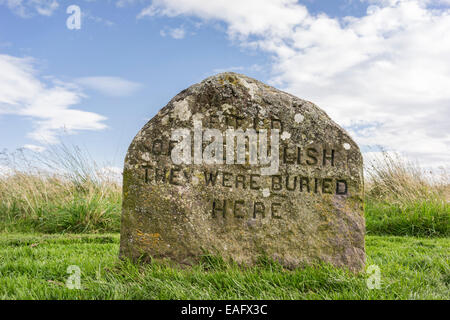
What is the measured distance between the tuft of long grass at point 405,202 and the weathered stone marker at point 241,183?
12.9 feet

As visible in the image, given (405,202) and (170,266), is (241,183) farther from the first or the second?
(405,202)

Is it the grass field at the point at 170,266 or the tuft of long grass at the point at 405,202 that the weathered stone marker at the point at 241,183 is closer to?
the grass field at the point at 170,266

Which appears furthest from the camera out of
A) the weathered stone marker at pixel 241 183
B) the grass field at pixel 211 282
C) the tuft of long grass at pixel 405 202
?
the tuft of long grass at pixel 405 202

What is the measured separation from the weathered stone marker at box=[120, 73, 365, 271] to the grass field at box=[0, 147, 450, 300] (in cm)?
21

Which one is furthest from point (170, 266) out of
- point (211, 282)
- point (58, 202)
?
point (58, 202)

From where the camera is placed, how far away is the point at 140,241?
341cm

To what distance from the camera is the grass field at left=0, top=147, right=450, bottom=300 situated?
2850 millimetres

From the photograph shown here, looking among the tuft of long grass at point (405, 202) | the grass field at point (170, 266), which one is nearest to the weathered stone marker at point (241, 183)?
the grass field at point (170, 266)

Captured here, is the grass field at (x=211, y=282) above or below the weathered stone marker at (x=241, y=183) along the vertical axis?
below

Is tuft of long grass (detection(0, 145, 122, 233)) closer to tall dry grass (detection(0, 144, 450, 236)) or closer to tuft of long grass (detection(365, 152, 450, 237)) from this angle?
tall dry grass (detection(0, 144, 450, 236))

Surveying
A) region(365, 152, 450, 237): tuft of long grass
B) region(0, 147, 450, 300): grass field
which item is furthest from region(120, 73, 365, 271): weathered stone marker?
region(365, 152, 450, 237): tuft of long grass

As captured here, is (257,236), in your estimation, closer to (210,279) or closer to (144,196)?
(210,279)

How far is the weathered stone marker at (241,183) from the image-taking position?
3.41 meters

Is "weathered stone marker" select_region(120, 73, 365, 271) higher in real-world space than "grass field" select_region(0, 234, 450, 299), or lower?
higher
